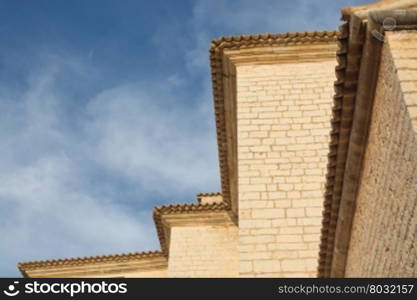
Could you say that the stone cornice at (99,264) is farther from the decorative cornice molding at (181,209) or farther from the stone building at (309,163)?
the decorative cornice molding at (181,209)

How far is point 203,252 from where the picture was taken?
1177 centimetres

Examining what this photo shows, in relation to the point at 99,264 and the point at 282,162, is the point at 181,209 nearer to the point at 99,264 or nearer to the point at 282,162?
the point at 99,264

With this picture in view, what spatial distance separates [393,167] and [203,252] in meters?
8.20

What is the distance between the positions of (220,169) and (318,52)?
3441 mm

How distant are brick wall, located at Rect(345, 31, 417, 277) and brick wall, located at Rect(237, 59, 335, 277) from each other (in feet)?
10.3

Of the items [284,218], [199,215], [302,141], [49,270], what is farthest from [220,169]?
[49,270]

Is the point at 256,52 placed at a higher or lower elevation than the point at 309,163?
higher

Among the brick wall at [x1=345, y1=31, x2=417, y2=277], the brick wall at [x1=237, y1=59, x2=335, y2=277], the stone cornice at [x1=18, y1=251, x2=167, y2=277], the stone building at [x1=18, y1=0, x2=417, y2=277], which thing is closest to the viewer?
the brick wall at [x1=345, y1=31, x2=417, y2=277]

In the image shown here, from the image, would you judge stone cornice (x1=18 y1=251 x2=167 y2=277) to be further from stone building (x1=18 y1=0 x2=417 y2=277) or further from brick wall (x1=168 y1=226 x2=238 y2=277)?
brick wall (x1=168 y1=226 x2=238 y2=277)

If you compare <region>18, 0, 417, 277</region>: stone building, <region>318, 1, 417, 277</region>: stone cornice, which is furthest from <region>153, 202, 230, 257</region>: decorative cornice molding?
<region>318, 1, 417, 277</region>: stone cornice

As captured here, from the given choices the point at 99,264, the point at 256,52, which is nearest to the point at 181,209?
the point at 99,264

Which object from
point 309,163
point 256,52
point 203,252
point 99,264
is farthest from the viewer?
point 99,264

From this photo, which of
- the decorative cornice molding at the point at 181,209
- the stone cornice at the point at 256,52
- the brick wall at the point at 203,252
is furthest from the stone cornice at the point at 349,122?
the decorative cornice molding at the point at 181,209

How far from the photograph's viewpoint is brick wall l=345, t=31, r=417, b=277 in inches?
146
